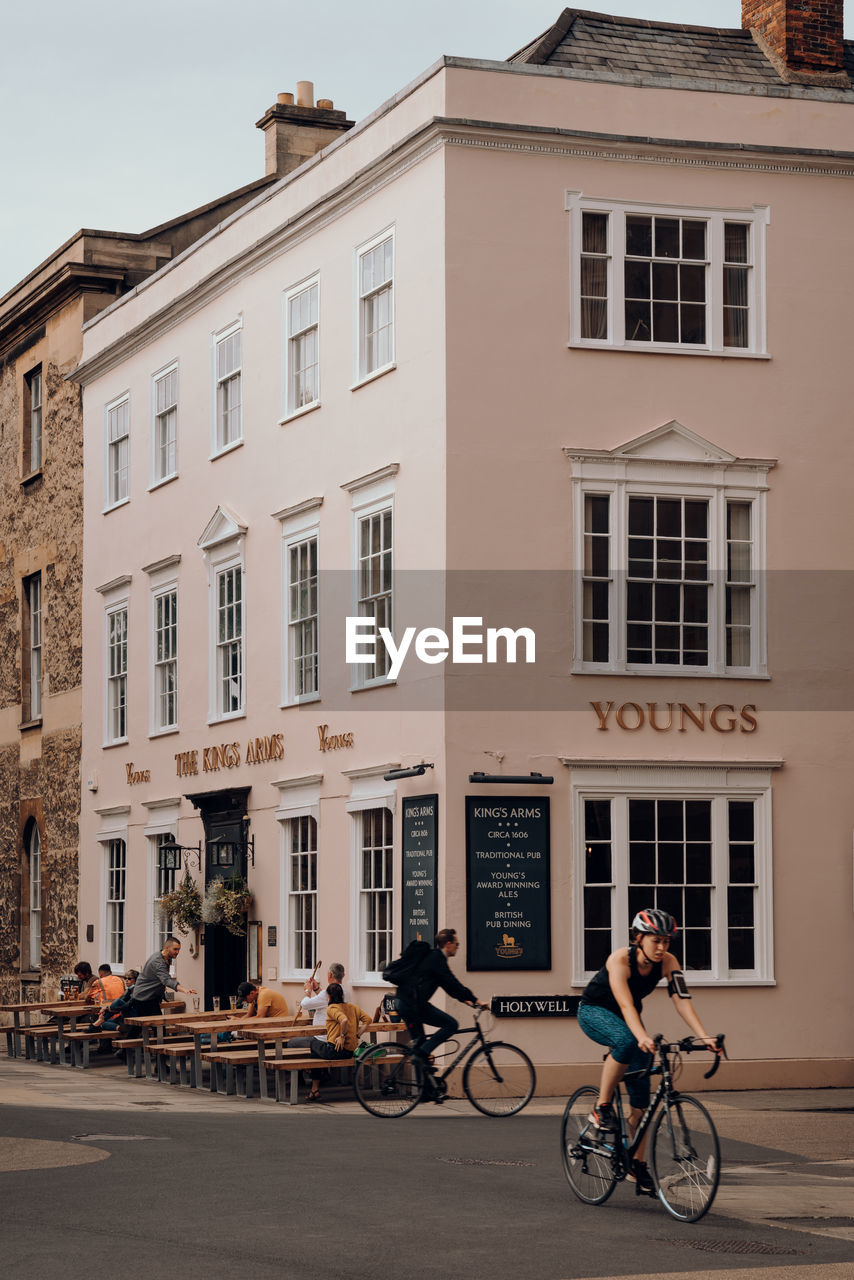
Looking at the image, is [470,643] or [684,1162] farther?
[470,643]

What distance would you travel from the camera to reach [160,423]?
3041 centimetres

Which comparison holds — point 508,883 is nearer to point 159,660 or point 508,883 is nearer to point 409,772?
point 409,772

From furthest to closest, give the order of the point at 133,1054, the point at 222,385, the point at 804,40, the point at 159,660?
the point at 159,660 < the point at 222,385 < the point at 804,40 < the point at 133,1054

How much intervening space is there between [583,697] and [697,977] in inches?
130

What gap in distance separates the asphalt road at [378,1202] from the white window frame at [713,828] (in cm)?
284

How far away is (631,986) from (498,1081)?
6960mm

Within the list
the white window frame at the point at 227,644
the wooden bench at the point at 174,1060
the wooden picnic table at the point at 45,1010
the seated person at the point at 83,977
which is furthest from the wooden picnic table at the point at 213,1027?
the seated person at the point at 83,977

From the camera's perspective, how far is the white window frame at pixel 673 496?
2186 cm

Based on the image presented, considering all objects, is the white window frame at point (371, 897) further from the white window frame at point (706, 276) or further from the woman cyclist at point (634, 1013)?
the woman cyclist at point (634, 1013)

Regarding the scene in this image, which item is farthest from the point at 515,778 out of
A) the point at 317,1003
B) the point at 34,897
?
the point at 34,897

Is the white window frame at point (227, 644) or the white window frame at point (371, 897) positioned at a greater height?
the white window frame at point (227, 644)

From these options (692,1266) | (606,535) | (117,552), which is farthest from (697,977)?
Answer: (117,552)

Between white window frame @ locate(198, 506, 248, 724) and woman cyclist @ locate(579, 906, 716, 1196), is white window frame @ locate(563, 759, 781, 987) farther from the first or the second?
woman cyclist @ locate(579, 906, 716, 1196)

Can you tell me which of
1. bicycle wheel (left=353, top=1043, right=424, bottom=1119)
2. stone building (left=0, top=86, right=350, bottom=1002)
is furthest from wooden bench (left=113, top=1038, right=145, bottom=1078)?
stone building (left=0, top=86, right=350, bottom=1002)
